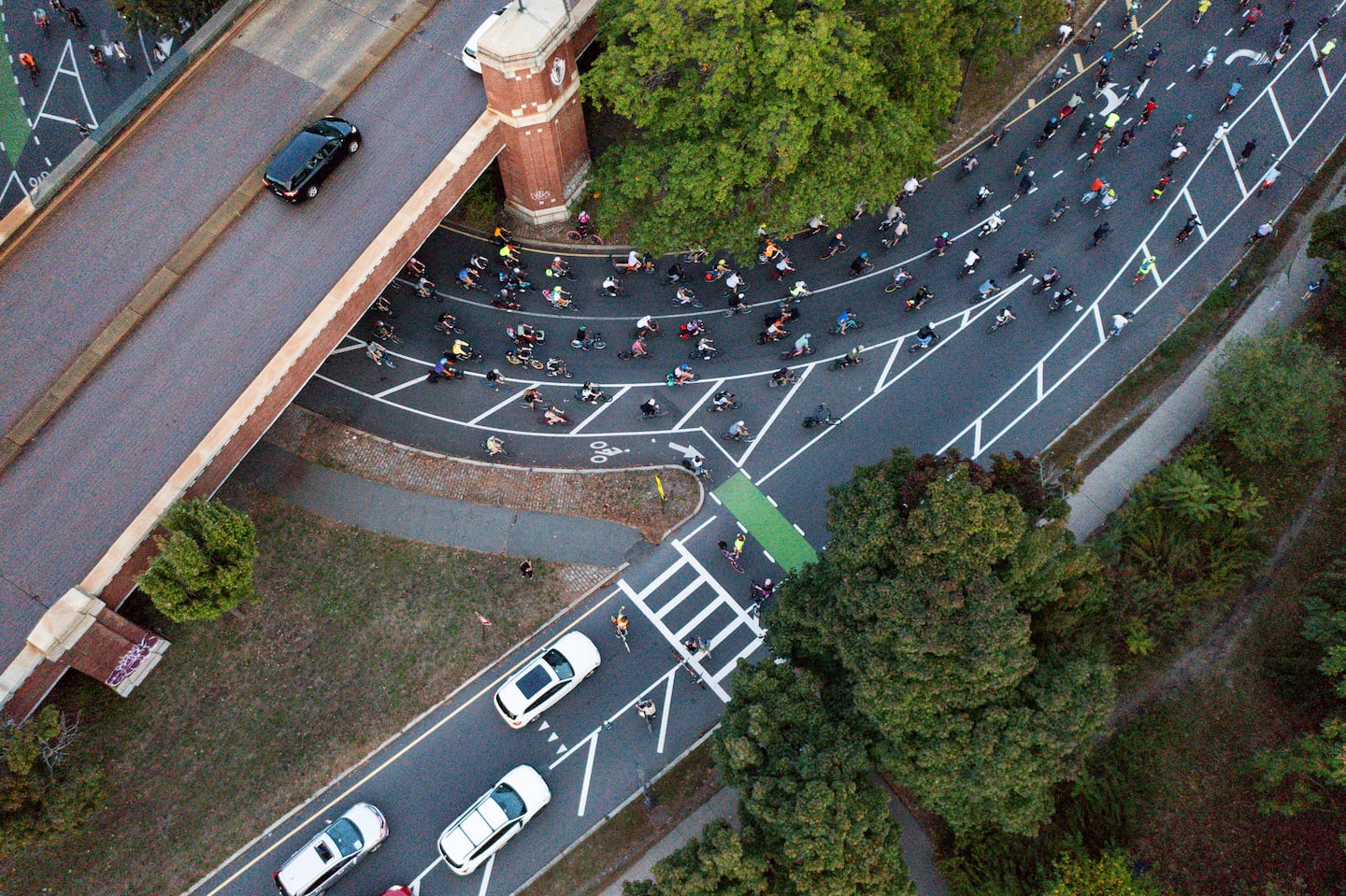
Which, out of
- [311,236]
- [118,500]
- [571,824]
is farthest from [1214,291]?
[118,500]

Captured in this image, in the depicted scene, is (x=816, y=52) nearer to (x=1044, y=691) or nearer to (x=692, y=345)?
(x=692, y=345)

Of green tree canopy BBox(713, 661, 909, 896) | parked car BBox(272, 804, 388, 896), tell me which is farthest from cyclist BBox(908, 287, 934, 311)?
parked car BBox(272, 804, 388, 896)

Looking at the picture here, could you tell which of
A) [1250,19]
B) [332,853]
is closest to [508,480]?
[332,853]

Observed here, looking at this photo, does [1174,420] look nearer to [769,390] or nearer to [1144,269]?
[1144,269]

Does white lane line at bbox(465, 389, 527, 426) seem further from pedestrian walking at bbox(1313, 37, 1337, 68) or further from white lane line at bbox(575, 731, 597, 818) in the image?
pedestrian walking at bbox(1313, 37, 1337, 68)

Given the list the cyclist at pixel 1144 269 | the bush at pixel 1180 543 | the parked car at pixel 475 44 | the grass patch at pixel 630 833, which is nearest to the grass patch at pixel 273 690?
the grass patch at pixel 630 833

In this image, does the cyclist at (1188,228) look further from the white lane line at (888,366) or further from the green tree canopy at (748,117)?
the white lane line at (888,366)
